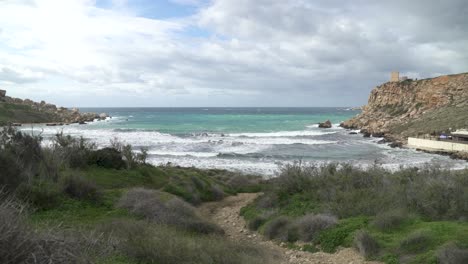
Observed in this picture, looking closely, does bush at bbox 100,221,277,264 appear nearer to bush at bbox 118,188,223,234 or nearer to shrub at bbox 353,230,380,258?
bush at bbox 118,188,223,234

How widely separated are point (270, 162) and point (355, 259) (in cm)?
2477

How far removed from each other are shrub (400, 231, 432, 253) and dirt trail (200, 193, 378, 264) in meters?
0.91

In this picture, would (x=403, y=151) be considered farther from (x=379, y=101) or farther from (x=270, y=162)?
(x=379, y=101)

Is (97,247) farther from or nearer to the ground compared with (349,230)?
farther from the ground

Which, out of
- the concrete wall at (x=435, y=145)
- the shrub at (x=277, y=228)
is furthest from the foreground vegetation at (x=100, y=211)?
the concrete wall at (x=435, y=145)

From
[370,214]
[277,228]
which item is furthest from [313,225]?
[370,214]

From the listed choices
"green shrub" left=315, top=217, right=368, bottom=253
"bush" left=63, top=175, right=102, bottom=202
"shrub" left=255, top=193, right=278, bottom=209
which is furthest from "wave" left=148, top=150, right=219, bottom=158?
"green shrub" left=315, top=217, right=368, bottom=253

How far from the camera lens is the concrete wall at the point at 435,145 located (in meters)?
39.0

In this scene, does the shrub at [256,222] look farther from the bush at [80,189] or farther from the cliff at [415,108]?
the cliff at [415,108]

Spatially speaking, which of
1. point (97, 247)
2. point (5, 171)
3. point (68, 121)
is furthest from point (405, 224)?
point (68, 121)

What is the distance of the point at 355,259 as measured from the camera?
29.2 feet

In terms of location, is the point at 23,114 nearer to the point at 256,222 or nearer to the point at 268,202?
the point at 268,202

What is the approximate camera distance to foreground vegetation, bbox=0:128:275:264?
4.36m

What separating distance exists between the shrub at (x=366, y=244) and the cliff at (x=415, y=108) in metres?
45.2
